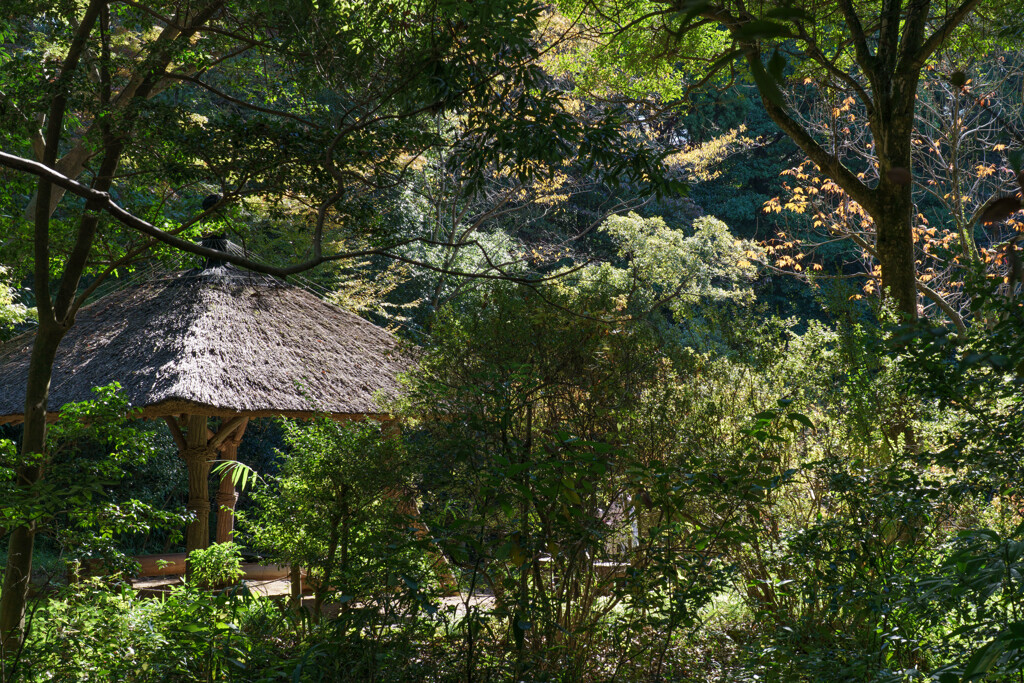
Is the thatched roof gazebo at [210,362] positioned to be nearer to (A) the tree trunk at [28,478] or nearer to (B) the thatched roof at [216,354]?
(B) the thatched roof at [216,354]

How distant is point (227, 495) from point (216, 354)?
156 centimetres

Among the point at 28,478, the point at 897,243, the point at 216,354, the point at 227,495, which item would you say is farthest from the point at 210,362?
the point at 897,243

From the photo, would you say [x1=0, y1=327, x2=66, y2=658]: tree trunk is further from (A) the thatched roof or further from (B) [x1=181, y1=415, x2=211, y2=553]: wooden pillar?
(B) [x1=181, y1=415, x2=211, y2=553]: wooden pillar

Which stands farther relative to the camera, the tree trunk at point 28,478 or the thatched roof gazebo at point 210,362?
the thatched roof gazebo at point 210,362

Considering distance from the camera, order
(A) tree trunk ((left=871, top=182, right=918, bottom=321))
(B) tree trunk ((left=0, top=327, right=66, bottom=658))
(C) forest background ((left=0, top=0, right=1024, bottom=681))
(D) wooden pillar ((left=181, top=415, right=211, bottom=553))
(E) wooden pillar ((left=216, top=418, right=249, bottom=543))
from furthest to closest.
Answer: (E) wooden pillar ((left=216, top=418, right=249, bottom=543)) < (D) wooden pillar ((left=181, top=415, right=211, bottom=553)) < (A) tree trunk ((left=871, top=182, right=918, bottom=321)) < (B) tree trunk ((left=0, top=327, right=66, bottom=658)) < (C) forest background ((left=0, top=0, right=1024, bottom=681))

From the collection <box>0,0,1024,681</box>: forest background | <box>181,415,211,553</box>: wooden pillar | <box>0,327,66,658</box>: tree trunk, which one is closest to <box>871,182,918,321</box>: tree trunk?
<box>0,0,1024,681</box>: forest background

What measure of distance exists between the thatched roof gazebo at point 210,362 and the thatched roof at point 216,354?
0.01 m

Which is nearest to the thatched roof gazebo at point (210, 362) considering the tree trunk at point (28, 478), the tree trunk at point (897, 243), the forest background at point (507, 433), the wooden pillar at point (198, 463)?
the wooden pillar at point (198, 463)

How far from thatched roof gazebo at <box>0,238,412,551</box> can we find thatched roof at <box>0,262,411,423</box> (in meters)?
0.01

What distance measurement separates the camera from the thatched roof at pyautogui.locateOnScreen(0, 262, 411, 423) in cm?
709

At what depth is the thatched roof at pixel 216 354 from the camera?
7.09 metres

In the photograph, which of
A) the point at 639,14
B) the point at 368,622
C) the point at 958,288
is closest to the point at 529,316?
the point at 368,622

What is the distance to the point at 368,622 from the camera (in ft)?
9.33

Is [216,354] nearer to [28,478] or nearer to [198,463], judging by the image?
[198,463]
